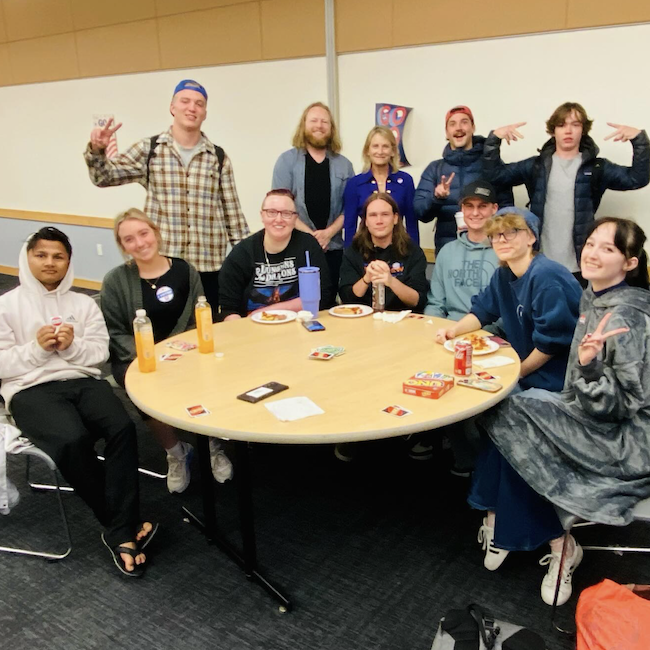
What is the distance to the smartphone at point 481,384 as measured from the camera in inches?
72.8

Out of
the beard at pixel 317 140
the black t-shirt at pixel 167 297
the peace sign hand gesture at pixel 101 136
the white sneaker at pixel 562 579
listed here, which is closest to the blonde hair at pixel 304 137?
the beard at pixel 317 140

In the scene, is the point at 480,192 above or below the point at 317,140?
below

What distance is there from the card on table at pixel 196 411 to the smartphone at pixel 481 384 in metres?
0.79

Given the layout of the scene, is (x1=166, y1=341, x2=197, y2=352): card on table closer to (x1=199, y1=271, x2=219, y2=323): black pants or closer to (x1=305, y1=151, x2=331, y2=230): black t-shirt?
(x1=199, y1=271, x2=219, y2=323): black pants

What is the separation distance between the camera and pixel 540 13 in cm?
353

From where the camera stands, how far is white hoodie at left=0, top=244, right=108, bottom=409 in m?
2.30

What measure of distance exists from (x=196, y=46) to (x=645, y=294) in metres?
4.26

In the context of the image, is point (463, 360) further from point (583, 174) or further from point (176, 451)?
point (583, 174)

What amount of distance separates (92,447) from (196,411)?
70cm

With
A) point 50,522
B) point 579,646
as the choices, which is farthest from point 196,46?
point 579,646

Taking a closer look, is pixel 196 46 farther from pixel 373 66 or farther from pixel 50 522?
pixel 50 522

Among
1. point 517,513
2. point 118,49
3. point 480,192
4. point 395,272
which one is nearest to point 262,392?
point 517,513

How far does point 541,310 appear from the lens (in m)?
2.23

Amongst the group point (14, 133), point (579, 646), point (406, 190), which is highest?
point (14, 133)
